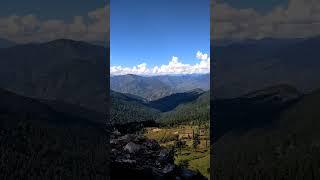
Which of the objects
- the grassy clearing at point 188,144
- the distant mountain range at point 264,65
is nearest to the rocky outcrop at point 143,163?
the grassy clearing at point 188,144

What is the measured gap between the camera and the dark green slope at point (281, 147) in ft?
85.2

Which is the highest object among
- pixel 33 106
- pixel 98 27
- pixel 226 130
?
pixel 98 27

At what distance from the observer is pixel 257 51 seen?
2627 centimetres

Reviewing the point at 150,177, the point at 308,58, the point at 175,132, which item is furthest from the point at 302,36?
the point at 175,132

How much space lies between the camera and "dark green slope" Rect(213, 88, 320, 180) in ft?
85.2

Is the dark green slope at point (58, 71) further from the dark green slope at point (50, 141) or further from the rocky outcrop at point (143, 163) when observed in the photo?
the rocky outcrop at point (143, 163)

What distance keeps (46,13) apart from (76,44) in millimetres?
2697

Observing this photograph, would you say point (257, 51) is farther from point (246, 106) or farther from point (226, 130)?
point (226, 130)

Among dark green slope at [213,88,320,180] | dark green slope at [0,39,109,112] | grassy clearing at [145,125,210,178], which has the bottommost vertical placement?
grassy clearing at [145,125,210,178]

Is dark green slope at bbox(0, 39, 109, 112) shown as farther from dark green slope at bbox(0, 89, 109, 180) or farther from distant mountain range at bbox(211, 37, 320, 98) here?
distant mountain range at bbox(211, 37, 320, 98)

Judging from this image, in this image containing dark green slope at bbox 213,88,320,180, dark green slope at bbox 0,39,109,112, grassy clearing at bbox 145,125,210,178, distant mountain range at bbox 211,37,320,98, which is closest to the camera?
distant mountain range at bbox 211,37,320,98

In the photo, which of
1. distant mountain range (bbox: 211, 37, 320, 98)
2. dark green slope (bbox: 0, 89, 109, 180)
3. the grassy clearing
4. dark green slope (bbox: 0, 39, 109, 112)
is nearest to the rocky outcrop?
the grassy clearing

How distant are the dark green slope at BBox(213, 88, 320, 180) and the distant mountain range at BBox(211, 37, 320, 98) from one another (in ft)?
5.44

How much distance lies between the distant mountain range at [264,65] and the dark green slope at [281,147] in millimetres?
1659
